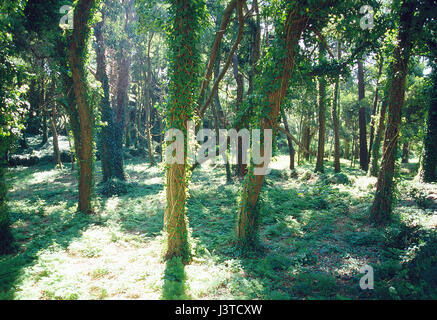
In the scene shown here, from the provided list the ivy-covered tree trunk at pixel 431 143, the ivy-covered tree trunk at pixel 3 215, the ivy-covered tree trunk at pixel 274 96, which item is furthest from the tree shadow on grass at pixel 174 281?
the ivy-covered tree trunk at pixel 431 143

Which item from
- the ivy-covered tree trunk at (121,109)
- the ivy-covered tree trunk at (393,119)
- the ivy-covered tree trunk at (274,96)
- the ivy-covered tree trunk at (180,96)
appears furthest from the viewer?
the ivy-covered tree trunk at (121,109)

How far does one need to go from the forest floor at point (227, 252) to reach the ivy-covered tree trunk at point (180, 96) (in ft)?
1.39

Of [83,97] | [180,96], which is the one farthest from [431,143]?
[83,97]

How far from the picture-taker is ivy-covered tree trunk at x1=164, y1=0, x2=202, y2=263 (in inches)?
178

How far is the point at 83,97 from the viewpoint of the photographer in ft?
26.6

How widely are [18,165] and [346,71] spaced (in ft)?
68.1

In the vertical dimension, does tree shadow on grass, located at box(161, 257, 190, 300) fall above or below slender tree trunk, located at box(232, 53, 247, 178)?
below

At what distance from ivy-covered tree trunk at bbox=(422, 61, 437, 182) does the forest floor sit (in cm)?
84

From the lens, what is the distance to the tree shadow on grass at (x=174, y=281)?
395 cm

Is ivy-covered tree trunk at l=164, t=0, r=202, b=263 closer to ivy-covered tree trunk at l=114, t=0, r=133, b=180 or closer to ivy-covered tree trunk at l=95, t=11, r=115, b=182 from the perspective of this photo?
ivy-covered tree trunk at l=95, t=11, r=115, b=182

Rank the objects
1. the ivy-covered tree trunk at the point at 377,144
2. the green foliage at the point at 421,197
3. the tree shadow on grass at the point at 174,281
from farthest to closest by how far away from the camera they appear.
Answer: the ivy-covered tree trunk at the point at 377,144, the green foliage at the point at 421,197, the tree shadow on grass at the point at 174,281

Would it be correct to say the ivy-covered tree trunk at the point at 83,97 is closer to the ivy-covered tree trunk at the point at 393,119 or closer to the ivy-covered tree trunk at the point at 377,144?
the ivy-covered tree trunk at the point at 393,119

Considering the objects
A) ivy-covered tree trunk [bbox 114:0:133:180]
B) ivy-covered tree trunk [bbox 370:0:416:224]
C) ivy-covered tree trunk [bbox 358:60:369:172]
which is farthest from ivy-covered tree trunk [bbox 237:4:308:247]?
ivy-covered tree trunk [bbox 358:60:369:172]
